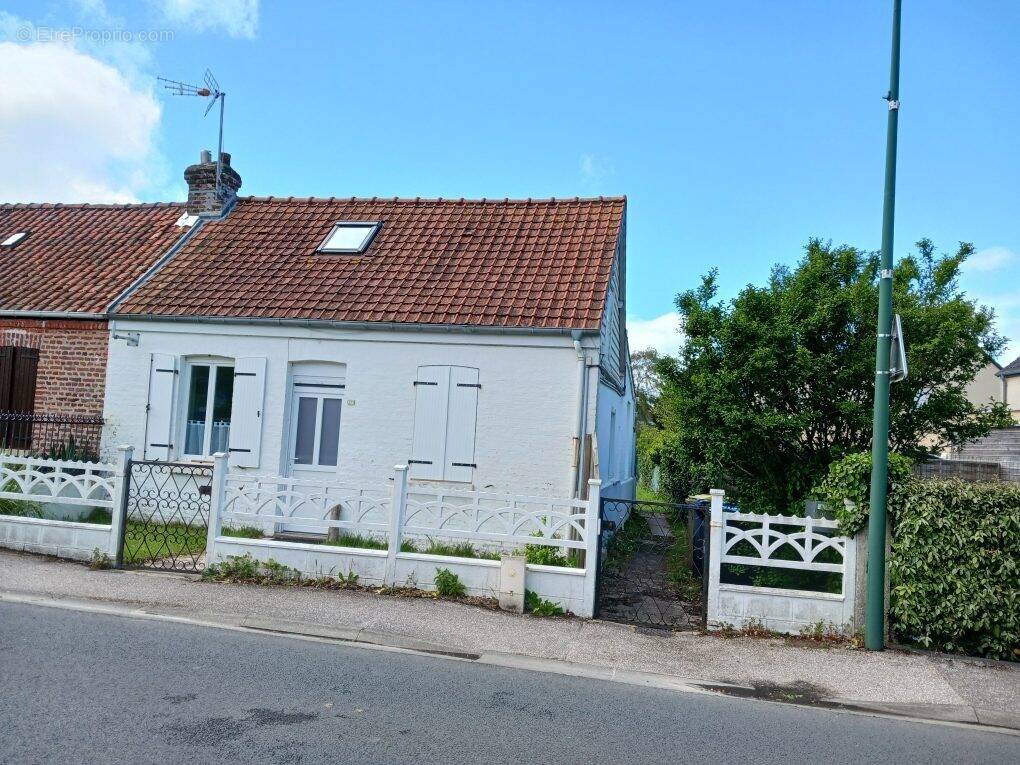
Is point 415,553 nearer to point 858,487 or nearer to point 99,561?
point 99,561

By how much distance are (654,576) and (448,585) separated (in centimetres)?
358

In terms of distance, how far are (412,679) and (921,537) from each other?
16.3 ft

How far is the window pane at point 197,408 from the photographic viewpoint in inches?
475

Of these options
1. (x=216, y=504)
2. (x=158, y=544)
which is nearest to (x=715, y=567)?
(x=216, y=504)

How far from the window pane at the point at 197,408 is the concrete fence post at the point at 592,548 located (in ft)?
23.3

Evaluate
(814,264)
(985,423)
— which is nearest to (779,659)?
(985,423)

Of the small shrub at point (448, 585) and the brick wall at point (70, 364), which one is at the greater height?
the brick wall at point (70, 364)

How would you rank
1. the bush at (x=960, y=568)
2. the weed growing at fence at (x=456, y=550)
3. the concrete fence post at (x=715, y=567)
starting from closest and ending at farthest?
the bush at (x=960, y=568) → the concrete fence post at (x=715, y=567) → the weed growing at fence at (x=456, y=550)

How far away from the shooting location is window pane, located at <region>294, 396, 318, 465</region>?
1165 centimetres

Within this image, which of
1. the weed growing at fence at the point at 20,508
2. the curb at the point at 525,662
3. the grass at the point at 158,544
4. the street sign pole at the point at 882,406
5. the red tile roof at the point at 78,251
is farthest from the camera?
the red tile roof at the point at 78,251

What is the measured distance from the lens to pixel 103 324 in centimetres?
1224

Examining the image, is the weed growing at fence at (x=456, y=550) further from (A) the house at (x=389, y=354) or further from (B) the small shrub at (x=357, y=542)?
A: (A) the house at (x=389, y=354)

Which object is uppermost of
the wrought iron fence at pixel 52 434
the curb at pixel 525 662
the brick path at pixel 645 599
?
the wrought iron fence at pixel 52 434

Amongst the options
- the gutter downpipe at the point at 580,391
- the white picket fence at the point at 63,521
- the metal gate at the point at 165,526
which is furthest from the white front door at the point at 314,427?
the gutter downpipe at the point at 580,391
